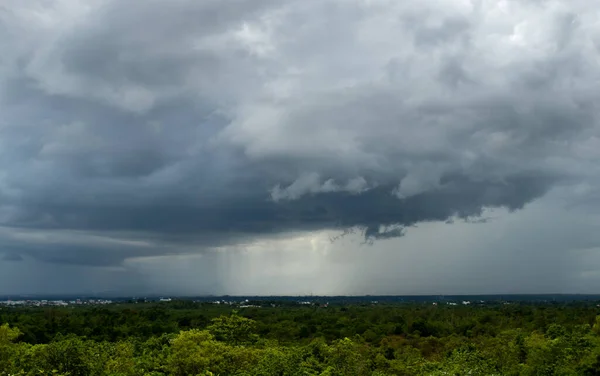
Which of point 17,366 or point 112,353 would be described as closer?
point 17,366

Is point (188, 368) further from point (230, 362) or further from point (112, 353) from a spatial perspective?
point (112, 353)

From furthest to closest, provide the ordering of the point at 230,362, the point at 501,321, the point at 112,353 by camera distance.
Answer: the point at 501,321, the point at 112,353, the point at 230,362

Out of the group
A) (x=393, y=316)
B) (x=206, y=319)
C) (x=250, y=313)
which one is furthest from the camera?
(x=250, y=313)

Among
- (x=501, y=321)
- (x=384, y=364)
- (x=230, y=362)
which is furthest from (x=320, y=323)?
(x=230, y=362)

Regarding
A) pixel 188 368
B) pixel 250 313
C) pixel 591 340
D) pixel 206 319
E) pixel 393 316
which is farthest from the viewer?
pixel 250 313

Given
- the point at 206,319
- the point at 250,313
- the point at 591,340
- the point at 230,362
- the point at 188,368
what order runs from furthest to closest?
1. the point at 250,313
2. the point at 206,319
3. the point at 591,340
4. the point at 230,362
5. the point at 188,368

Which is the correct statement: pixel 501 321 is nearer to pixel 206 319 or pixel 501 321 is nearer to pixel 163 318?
pixel 206 319

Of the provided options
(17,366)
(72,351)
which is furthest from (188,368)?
(17,366)

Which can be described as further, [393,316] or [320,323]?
[393,316]

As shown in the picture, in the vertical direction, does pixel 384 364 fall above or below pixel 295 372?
below
